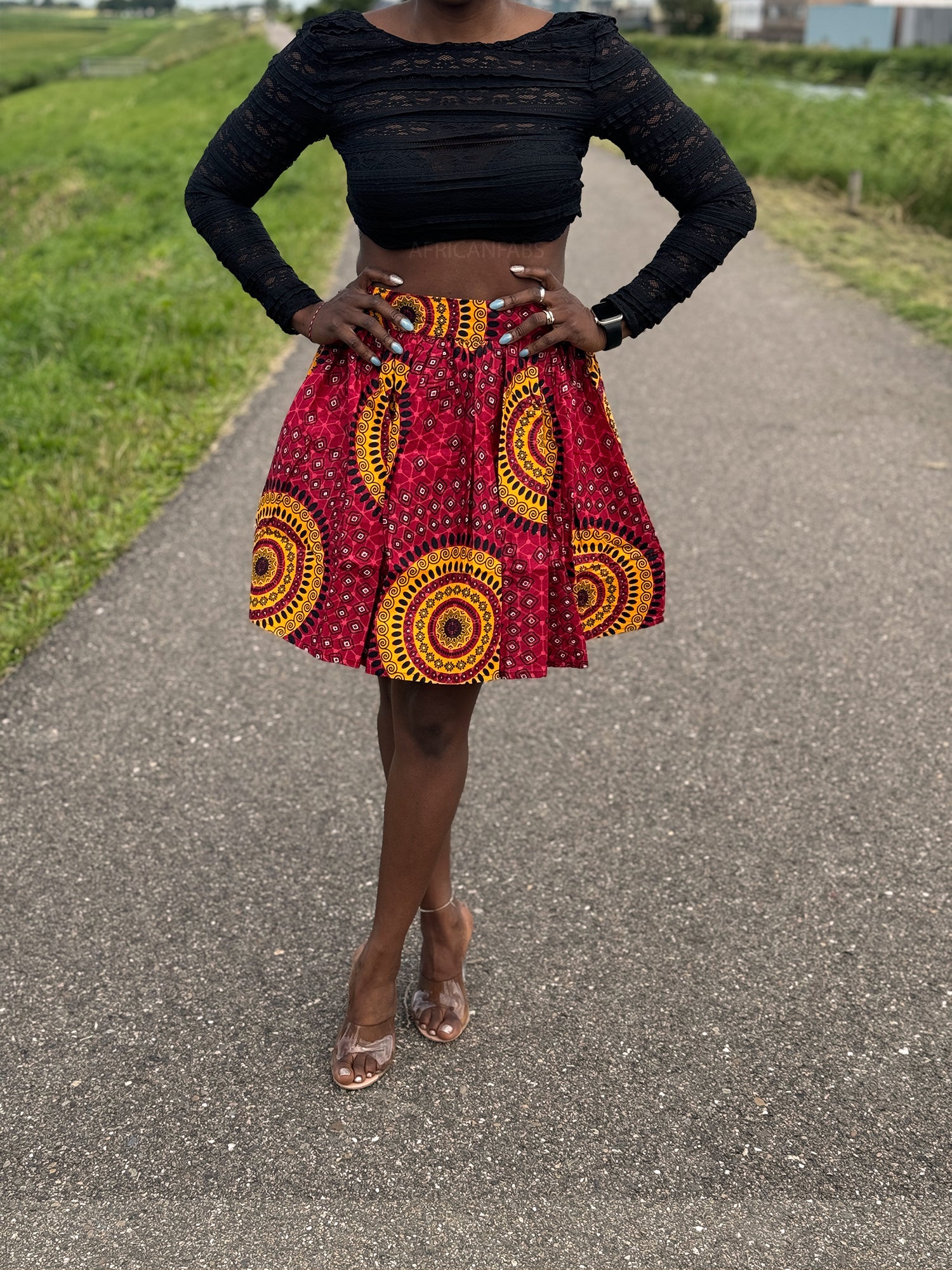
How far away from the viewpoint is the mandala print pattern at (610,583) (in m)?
2.26

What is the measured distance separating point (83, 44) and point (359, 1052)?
8152cm

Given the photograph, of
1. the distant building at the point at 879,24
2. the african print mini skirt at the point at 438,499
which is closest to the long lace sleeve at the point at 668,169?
the african print mini skirt at the point at 438,499

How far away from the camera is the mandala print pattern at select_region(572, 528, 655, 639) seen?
2.26 meters

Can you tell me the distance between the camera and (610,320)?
2.17 metres

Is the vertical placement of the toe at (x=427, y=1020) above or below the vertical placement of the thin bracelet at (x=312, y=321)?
below

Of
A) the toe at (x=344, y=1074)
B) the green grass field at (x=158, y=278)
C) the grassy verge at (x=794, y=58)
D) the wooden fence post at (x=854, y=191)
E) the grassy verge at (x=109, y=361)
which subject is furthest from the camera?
the grassy verge at (x=794, y=58)

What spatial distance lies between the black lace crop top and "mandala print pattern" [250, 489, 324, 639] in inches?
19.4

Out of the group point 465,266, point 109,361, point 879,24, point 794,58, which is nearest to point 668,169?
point 465,266

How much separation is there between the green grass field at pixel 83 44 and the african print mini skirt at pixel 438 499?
5275 cm

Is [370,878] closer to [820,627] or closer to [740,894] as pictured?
[740,894]

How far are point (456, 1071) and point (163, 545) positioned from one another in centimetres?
315

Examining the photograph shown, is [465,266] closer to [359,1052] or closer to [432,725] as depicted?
[432,725]

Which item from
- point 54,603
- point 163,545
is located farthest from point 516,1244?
point 163,545

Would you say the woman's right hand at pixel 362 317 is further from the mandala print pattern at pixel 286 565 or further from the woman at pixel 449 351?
the mandala print pattern at pixel 286 565
